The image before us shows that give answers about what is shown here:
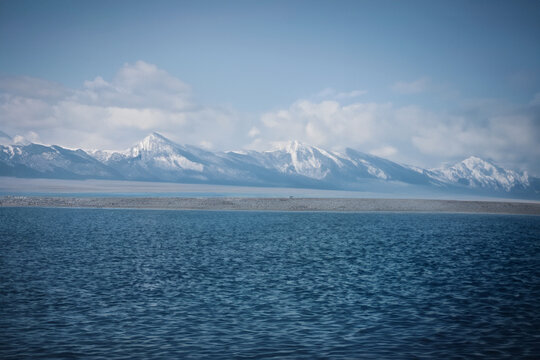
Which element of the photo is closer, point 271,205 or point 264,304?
point 264,304

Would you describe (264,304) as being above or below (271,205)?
below

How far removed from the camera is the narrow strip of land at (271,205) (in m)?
143

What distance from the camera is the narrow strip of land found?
143 meters

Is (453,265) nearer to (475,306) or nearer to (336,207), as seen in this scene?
→ (475,306)

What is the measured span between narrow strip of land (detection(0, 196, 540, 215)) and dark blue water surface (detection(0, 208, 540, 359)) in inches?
3865

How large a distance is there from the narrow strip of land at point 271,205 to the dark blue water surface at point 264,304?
98171 millimetres

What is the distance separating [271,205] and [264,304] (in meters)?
122

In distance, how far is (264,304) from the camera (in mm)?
23766

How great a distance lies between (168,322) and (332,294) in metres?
9.85

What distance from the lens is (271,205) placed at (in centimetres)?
14588

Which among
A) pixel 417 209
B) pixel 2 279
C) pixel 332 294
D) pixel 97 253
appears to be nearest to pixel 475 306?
pixel 332 294

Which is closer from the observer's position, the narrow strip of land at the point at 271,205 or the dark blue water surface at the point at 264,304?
the dark blue water surface at the point at 264,304

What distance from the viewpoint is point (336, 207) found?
146 m

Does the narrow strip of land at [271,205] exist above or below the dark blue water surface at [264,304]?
above
